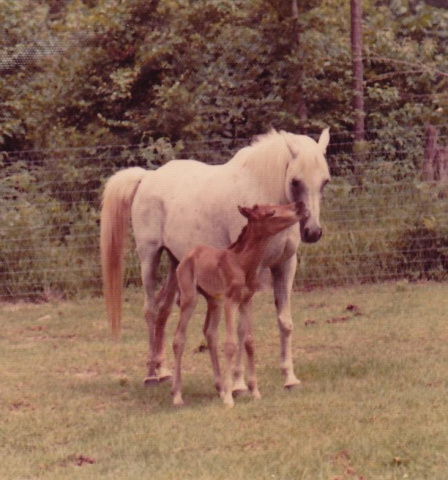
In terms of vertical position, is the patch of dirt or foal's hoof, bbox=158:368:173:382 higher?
the patch of dirt

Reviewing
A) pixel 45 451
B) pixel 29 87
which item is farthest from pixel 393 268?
pixel 45 451

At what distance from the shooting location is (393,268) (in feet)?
40.3

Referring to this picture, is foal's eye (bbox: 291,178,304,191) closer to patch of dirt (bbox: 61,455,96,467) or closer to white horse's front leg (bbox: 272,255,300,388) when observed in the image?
white horse's front leg (bbox: 272,255,300,388)

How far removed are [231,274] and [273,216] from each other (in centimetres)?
43

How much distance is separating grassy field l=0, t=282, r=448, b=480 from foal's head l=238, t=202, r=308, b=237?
3.40ft

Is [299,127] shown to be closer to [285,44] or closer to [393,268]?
[285,44]

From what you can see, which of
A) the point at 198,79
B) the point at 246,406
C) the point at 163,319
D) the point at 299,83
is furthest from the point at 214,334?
the point at 198,79

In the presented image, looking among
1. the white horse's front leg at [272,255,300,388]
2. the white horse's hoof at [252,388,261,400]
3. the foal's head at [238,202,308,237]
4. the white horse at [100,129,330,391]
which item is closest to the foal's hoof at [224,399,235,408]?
the white horse's hoof at [252,388,261,400]

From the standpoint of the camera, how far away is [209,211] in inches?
302

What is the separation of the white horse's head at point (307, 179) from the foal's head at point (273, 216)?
0.43ft

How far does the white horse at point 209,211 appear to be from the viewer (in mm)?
7148

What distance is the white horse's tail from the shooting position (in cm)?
841

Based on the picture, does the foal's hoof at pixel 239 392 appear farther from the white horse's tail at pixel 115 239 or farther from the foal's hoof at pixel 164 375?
the white horse's tail at pixel 115 239

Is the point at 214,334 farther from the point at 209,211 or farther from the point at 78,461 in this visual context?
the point at 78,461
